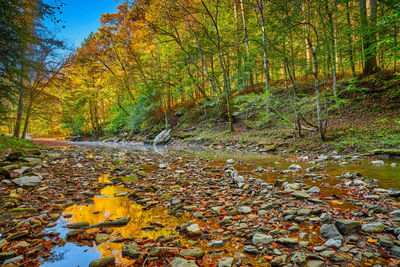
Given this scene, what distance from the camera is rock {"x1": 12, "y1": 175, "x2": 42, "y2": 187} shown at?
4.24 metres

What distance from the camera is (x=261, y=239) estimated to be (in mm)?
2012

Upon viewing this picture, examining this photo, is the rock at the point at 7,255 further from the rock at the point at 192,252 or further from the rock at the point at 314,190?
the rock at the point at 314,190

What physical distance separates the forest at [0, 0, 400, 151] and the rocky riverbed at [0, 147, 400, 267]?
16.6 ft

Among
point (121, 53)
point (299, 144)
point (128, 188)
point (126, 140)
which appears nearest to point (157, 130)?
point (126, 140)

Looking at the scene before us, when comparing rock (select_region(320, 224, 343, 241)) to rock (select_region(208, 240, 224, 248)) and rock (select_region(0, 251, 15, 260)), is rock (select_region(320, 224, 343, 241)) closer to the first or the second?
rock (select_region(208, 240, 224, 248))

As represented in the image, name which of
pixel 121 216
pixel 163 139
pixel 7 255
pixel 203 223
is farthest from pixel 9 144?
pixel 203 223

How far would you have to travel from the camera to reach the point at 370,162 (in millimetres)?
5746

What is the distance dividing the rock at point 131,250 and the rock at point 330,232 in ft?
6.57

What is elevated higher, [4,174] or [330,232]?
[4,174]

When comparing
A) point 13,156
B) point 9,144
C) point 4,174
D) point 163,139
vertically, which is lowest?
point 163,139

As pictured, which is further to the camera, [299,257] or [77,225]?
[77,225]

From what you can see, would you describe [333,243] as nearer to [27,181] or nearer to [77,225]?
[77,225]

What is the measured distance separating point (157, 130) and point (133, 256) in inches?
847

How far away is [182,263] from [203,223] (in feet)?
2.90
